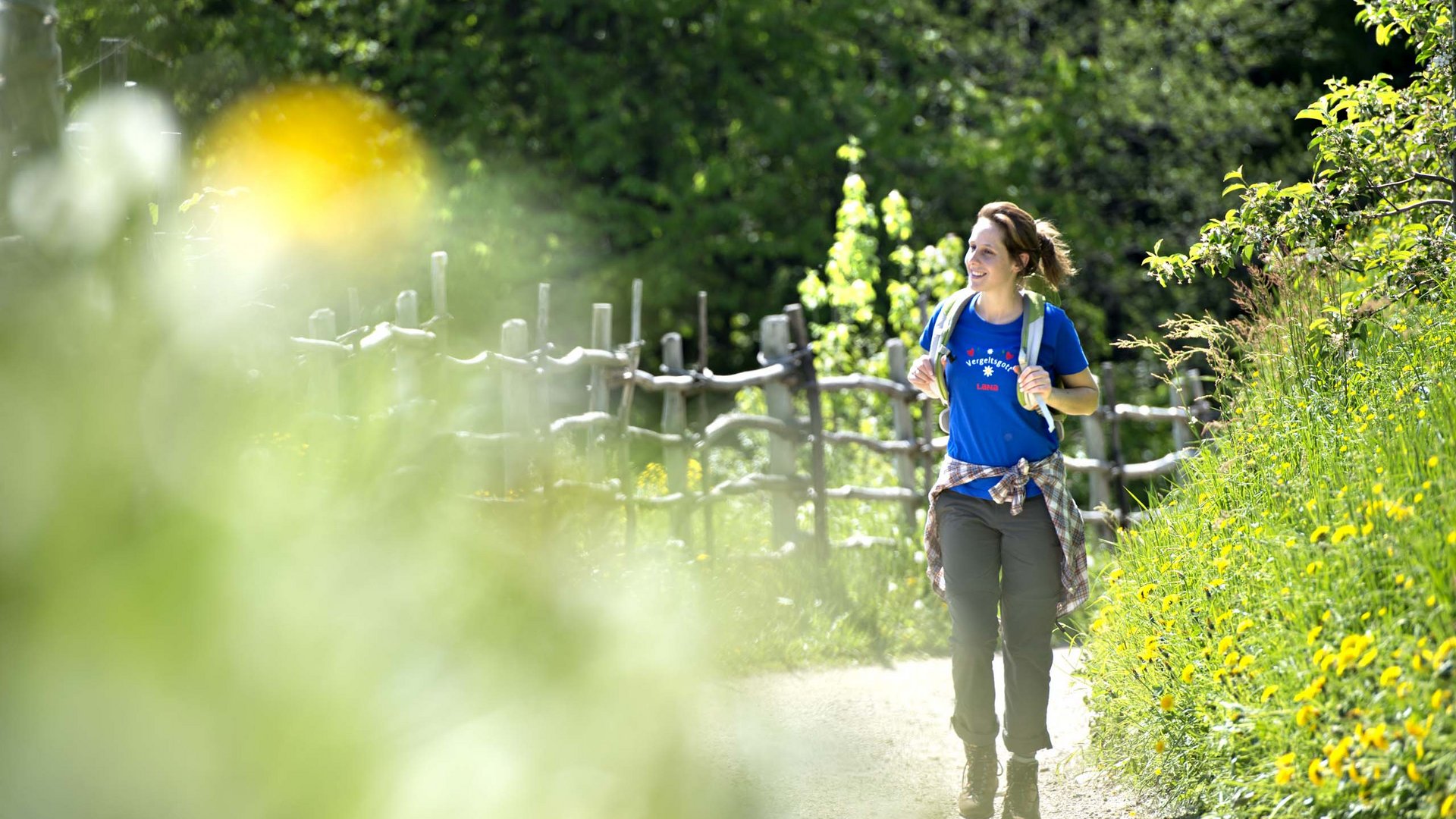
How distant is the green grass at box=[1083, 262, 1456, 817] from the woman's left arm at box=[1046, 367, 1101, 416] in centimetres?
49

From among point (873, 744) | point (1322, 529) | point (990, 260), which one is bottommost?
point (873, 744)

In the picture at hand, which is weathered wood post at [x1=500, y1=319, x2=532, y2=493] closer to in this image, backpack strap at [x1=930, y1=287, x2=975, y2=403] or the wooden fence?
the wooden fence

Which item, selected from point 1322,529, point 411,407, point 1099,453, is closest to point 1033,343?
point 1322,529

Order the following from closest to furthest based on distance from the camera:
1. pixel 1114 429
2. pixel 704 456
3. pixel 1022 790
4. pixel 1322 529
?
pixel 1322 529
pixel 1022 790
pixel 704 456
pixel 1114 429

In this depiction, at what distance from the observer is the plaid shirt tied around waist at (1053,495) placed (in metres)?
3.88

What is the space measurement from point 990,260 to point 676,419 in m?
3.34

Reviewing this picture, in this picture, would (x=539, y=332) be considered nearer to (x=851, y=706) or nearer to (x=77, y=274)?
(x=851, y=706)

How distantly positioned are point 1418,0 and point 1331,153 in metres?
0.66

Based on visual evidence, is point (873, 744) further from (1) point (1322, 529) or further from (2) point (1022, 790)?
(1) point (1322, 529)

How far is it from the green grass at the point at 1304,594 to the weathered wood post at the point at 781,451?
281cm

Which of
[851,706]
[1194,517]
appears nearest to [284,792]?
[1194,517]

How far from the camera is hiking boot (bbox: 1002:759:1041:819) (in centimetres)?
398

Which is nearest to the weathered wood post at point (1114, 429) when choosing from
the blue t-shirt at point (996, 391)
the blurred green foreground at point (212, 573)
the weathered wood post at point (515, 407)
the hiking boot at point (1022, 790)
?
the weathered wood post at point (515, 407)

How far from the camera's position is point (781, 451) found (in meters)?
7.64
